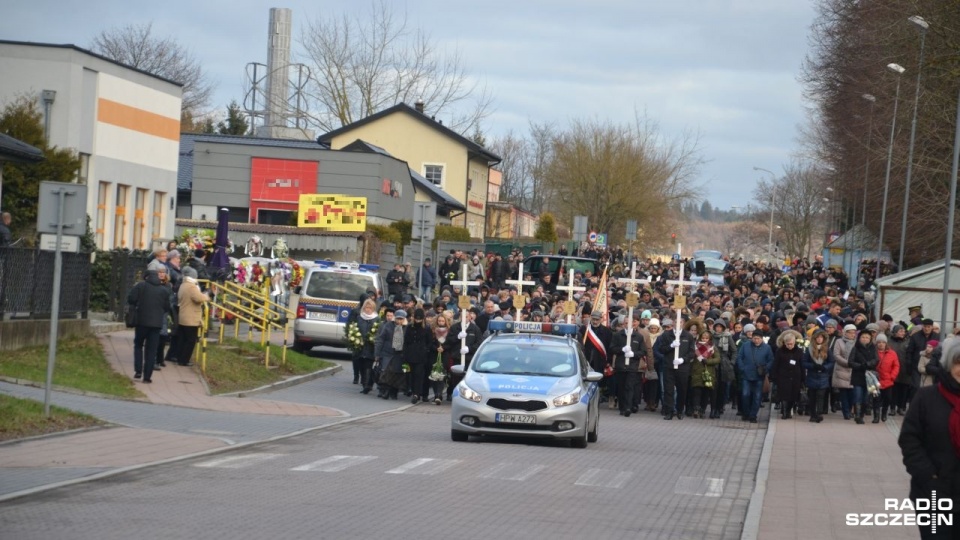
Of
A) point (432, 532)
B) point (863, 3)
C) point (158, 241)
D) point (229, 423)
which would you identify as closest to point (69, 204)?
point (229, 423)

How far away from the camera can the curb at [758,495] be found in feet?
37.4

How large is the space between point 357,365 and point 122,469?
1327 cm

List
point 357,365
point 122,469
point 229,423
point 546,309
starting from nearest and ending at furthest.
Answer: point 122,469 → point 229,423 → point 357,365 → point 546,309

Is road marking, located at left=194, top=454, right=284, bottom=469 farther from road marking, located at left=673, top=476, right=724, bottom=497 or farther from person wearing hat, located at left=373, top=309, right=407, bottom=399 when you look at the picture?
person wearing hat, located at left=373, top=309, right=407, bottom=399

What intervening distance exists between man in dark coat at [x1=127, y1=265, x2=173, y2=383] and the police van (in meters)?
8.90

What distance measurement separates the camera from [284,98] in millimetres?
81250

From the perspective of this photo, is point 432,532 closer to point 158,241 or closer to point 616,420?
point 616,420

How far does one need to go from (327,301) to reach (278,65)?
55.1 m

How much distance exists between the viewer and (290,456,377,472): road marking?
1469 centimetres

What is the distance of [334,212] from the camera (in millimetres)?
48344

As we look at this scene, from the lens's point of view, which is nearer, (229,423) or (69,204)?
(69,204)

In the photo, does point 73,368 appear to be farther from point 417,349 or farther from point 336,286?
point 336,286

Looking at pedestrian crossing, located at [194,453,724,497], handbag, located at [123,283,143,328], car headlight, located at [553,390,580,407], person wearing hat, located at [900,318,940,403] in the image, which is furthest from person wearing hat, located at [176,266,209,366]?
person wearing hat, located at [900,318,940,403]

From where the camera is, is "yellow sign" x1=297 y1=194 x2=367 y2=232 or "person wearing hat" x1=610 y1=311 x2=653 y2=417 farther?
"yellow sign" x1=297 y1=194 x2=367 y2=232
